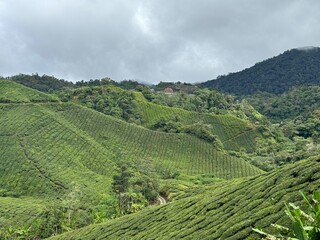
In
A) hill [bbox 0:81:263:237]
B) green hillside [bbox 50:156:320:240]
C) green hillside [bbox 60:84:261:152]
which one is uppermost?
green hillside [bbox 60:84:261:152]

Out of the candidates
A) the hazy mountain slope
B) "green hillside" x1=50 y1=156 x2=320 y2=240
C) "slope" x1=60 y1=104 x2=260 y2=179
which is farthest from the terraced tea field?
"green hillside" x1=50 y1=156 x2=320 y2=240

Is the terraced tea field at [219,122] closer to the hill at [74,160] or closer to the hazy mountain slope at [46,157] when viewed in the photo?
the hill at [74,160]

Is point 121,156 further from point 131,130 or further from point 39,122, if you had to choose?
point 39,122

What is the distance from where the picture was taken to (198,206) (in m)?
40.1

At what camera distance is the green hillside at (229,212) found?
2817cm

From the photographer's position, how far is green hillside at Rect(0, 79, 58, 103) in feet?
445

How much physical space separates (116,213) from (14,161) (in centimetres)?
4024

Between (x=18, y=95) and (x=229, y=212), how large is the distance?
11840 cm

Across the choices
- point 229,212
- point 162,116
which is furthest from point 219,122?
point 229,212

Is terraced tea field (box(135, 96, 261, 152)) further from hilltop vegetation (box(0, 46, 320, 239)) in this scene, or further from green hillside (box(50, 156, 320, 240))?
green hillside (box(50, 156, 320, 240))

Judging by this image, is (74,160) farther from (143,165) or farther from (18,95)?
(18,95)

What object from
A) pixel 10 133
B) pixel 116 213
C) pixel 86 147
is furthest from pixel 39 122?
pixel 116 213

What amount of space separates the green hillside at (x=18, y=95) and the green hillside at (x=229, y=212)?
315 ft

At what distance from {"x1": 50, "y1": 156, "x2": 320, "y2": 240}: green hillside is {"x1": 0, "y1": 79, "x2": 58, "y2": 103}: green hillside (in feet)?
315
